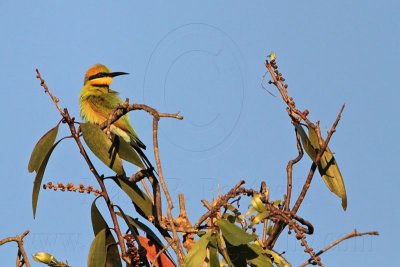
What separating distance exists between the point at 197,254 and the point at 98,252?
1.72ft

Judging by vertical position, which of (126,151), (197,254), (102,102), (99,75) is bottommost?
(197,254)

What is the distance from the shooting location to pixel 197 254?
1643 millimetres

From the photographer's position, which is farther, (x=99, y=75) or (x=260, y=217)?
(x=99, y=75)

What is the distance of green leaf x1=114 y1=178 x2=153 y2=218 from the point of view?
2.14 meters

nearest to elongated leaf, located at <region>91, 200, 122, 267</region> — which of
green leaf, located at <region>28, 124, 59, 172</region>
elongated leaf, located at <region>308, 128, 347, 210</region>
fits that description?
green leaf, located at <region>28, 124, 59, 172</region>

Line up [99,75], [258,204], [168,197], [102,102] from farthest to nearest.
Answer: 1. [99,75]
2. [102,102]
3. [258,204]
4. [168,197]

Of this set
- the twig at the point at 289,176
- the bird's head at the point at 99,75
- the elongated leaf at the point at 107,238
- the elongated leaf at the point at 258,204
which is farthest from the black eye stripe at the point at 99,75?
the elongated leaf at the point at 258,204

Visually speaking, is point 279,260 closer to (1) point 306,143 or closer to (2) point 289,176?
(2) point 289,176

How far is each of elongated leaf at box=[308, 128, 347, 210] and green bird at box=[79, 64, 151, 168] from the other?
255 cm

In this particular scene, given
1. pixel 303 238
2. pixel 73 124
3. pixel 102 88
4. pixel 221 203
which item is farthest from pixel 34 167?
pixel 102 88

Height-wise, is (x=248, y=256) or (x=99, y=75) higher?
(x=99, y=75)

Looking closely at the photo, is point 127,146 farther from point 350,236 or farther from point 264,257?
point 350,236

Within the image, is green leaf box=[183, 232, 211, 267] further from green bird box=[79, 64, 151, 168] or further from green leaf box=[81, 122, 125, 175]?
green bird box=[79, 64, 151, 168]

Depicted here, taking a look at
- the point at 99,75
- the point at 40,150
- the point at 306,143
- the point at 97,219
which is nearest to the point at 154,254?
the point at 97,219
